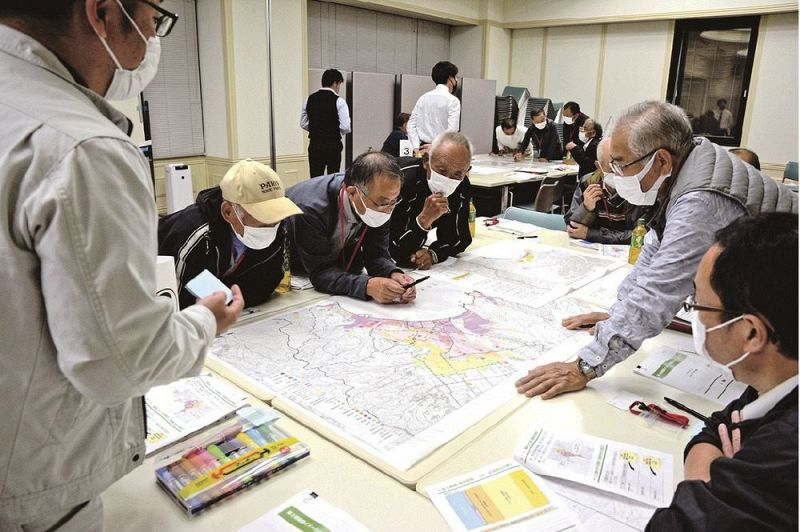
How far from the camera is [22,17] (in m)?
0.71

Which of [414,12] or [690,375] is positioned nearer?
→ [690,375]

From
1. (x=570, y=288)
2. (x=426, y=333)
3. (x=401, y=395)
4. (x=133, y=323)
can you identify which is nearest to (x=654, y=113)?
(x=570, y=288)

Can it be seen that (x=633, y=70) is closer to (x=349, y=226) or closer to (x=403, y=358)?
(x=349, y=226)

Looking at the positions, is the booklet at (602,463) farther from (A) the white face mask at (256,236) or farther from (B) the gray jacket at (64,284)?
(A) the white face mask at (256,236)

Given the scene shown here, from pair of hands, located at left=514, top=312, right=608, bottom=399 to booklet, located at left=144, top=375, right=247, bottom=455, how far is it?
25.8 inches

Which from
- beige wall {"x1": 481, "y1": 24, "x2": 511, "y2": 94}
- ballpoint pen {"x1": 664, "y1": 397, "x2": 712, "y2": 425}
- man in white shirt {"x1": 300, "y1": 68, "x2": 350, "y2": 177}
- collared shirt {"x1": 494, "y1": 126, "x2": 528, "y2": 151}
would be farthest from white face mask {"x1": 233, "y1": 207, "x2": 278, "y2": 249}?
beige wall {"x1": 481, "y1": 24, "x2": 511, "y2": 94}

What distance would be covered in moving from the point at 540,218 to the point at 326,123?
2.73 metres

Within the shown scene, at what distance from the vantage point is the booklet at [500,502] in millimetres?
958

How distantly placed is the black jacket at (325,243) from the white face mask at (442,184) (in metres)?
0.45

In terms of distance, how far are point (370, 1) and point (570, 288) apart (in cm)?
530

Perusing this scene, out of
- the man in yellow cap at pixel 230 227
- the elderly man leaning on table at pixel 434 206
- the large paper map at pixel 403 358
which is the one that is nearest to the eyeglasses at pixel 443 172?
the elderly man leaning on table at pixel 434 206

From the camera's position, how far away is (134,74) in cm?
→ 87

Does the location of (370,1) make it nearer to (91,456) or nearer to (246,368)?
(246,368)

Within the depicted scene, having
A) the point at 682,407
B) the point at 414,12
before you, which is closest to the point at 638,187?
the point at 682,407
